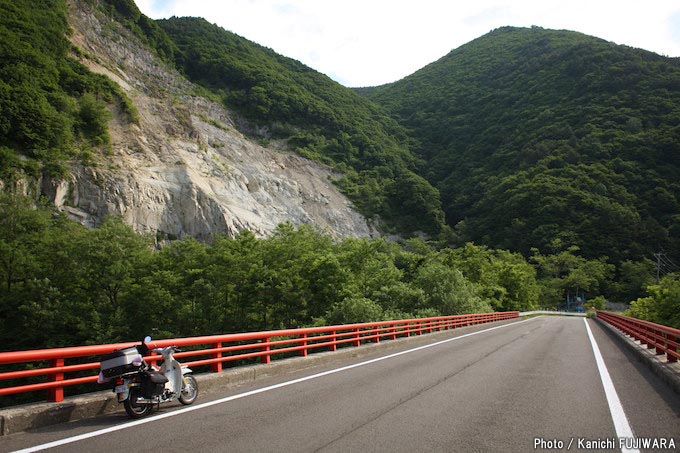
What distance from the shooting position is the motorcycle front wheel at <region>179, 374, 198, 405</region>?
6461 mm

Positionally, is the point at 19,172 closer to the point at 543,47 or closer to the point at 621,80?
the point at 621,80

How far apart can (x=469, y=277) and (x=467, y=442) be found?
59.0m

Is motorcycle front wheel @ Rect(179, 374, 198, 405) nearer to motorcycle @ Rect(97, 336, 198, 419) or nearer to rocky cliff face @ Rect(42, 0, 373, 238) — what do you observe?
motorcycle @ Rect(97, 336, 198, 419)

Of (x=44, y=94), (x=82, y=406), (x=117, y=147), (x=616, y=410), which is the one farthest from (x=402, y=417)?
(x=44, y=94)

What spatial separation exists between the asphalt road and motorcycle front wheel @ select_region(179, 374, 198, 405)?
0.66ft

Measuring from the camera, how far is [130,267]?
3331 cm

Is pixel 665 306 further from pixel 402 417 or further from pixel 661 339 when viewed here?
pixel 402 417

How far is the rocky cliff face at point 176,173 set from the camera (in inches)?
1903

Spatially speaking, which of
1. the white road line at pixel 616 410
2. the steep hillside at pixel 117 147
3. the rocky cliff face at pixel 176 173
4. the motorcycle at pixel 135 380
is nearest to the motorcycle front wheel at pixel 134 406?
the motorcycle at pixel 135 380

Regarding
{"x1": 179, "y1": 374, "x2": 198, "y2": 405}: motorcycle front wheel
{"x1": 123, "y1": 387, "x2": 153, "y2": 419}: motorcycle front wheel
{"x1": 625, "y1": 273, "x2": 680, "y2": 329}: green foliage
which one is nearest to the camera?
{"x1": 123, "y1": 387, "x2": 153, "y2": 419}: motorcycle front wheel

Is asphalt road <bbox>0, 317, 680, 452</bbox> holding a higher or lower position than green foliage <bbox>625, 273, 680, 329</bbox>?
higher

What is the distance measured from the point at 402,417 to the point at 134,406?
352 cm

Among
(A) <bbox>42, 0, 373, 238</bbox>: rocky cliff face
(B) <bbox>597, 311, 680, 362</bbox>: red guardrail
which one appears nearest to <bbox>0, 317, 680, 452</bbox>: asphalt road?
(B) <bbox>597, 311, 680, 362</bbox>: red guardrail

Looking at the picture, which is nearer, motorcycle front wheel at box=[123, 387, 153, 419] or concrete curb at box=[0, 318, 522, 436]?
concrete curb at box=[0, 318, 522, 436]
